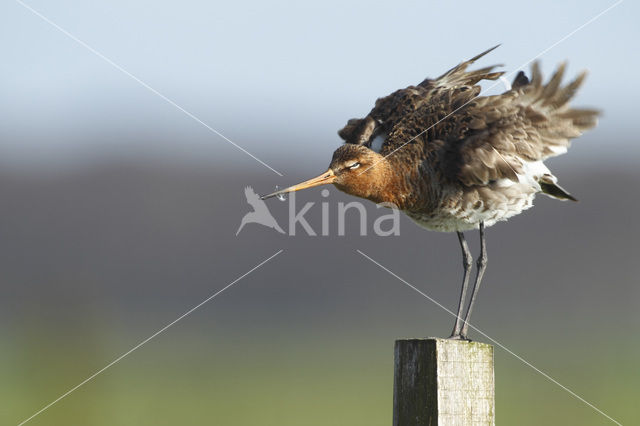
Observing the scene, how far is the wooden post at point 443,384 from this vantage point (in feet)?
17.8

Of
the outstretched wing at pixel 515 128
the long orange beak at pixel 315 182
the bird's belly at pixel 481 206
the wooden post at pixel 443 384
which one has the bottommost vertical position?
the wooden post at pixel 443 384

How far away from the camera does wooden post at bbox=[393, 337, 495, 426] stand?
213 inches

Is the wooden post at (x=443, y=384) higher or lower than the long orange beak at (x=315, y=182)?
lower

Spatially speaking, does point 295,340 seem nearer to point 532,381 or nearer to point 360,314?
point 360,314

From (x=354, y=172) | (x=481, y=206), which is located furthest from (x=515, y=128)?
(x=354, y=172)

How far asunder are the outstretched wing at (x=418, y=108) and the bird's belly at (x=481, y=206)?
70cm

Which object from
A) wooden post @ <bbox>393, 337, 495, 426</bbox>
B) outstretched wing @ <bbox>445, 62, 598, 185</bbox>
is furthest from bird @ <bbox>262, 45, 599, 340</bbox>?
wooden post @ <bbox>393, 337, 495, 426</bbox>

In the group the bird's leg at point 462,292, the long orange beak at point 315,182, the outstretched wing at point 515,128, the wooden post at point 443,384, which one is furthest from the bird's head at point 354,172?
the wooden post at point 443,384

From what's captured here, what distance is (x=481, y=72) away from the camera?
9.34 metres

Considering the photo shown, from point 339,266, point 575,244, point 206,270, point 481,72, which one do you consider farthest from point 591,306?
point 481,72

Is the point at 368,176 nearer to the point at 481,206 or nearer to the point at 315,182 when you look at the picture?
the point at 315,182

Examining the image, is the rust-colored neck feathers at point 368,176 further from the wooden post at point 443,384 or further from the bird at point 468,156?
the wooden post at point 443,384

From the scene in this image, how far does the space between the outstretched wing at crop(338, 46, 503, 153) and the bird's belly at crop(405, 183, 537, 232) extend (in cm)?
70

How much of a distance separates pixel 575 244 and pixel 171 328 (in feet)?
82.5
